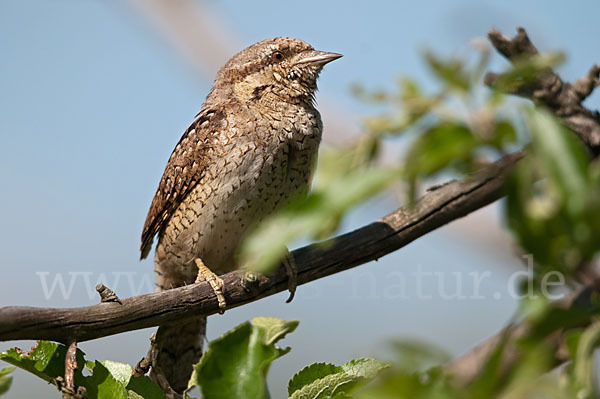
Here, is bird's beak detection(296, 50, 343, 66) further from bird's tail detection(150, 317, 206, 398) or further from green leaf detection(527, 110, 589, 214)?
green leaf detection(527, 110, 589, 214)

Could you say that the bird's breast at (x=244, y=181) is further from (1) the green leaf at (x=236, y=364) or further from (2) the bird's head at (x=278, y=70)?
(1) the green leaf at (x=236, y=364)

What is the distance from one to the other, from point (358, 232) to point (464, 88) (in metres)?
1.73

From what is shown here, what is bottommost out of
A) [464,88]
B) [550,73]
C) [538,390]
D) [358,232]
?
[538,390]

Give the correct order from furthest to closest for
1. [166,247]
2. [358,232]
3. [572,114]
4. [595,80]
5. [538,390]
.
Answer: [166,247]
[358,232]
[595,80]
[572,114]
[538,390]

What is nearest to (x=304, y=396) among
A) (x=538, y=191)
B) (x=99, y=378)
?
(x=99, y=378)

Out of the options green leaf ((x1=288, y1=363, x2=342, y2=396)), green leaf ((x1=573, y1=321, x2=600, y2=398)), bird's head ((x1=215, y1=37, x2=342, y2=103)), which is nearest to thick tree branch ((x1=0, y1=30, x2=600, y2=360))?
green leaf ((x1=288, y1=363, x2=342, y2=396))

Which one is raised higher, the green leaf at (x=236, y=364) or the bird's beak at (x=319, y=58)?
the bird's beak at (x=319, y=58)

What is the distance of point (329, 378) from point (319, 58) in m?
2.20

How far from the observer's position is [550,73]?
5.11 feet

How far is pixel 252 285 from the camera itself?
8.46 ft

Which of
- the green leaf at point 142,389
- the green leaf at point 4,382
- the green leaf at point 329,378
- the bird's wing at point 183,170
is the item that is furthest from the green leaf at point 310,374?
the bird's wing at point 183,170

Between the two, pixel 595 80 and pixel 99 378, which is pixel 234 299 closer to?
pixel 99 378

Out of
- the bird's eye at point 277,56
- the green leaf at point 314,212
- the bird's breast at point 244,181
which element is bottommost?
the green leaf at point 314,212

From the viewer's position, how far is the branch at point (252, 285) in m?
1.83
